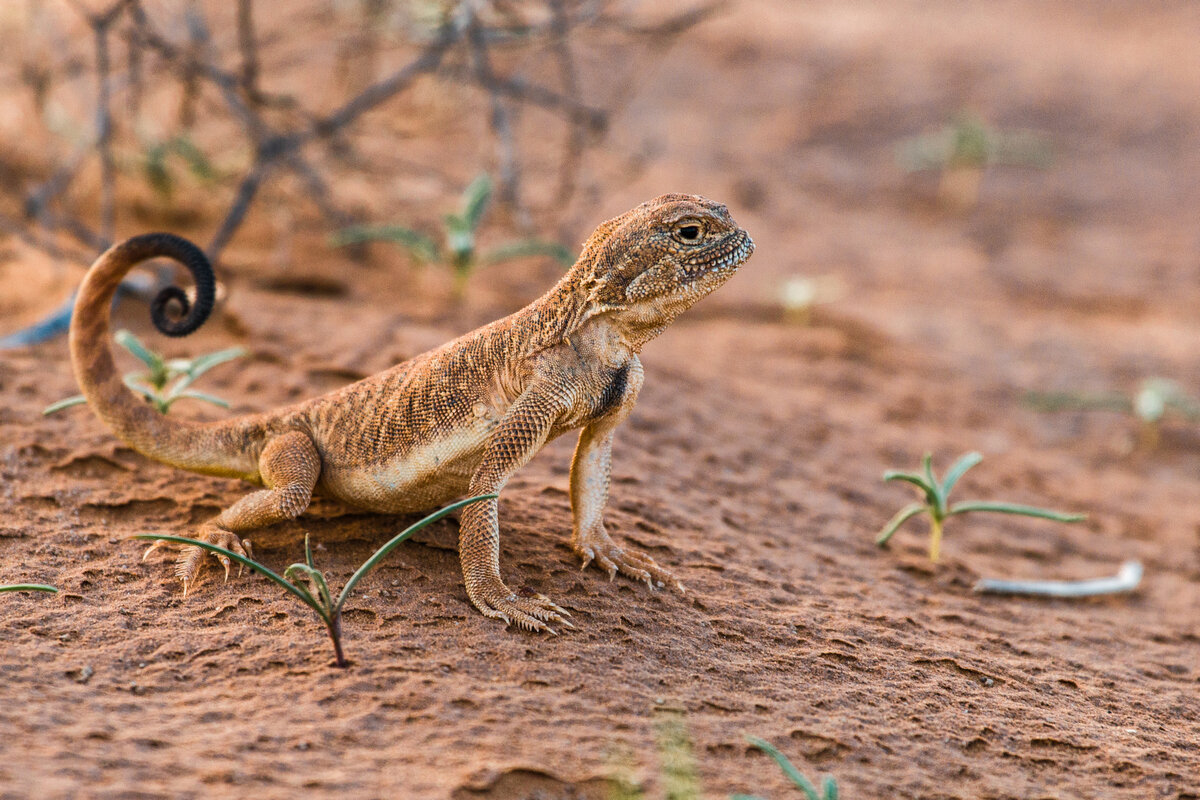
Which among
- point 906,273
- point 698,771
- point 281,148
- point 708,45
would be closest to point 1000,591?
point 698,771

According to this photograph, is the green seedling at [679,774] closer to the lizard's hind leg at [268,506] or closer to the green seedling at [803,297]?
the lizard's hind leg at [268,506]

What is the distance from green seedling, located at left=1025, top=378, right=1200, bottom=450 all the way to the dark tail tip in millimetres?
6453

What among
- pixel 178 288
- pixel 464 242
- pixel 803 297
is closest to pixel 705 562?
pixel 178 288

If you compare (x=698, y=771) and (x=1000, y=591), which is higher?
(x=1000, y=591)

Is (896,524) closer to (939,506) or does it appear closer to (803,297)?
(939,506)

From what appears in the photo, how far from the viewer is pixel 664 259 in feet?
12.7

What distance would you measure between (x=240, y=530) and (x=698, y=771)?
216 cm

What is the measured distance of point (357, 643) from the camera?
3.46 m

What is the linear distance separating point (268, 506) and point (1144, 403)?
665cm

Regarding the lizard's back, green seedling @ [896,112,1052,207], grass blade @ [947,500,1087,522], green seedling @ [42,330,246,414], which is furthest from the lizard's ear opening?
green seedling @ [896,112,1052,207]

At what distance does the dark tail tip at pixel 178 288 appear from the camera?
4098 mm

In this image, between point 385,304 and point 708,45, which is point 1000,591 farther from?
point 708,45

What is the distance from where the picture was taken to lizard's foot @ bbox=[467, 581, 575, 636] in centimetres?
362

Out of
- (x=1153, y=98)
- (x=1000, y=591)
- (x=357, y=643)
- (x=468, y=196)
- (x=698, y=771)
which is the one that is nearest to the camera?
(x=698, y=771)
